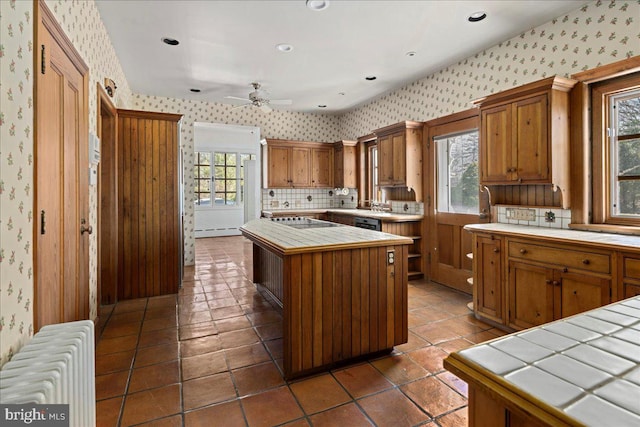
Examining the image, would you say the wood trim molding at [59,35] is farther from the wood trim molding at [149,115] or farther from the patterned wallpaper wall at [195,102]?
the wood trim molding at [149,115]

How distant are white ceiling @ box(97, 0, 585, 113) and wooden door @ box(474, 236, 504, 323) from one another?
7.14 feet

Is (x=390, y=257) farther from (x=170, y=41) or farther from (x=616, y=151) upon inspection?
(x=170, y=41)

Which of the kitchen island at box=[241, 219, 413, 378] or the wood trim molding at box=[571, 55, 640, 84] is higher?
the wood trim molding at box=[571, 55, 640, 84]

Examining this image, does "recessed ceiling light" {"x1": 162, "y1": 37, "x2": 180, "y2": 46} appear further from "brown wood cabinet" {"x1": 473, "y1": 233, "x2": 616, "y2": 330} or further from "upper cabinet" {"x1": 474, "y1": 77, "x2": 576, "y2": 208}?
"brown wood cabinet" {"x1": 473, "y1": 233, "x2": 616, "y2": 330}

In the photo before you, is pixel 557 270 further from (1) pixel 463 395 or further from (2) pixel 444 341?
(1) pixel 463 395

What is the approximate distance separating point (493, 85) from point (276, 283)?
3.34 m

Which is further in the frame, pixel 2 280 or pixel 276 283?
pixel 276 283

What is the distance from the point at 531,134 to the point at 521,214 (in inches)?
33.6

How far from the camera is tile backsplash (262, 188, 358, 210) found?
676cm

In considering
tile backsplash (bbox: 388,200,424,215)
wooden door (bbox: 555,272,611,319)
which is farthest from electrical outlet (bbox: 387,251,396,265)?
tile backsplash (bbox: 388,200,424,215)

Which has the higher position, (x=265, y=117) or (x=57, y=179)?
(x=265, y=117)

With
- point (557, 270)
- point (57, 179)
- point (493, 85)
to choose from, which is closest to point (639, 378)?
point (557, 270)

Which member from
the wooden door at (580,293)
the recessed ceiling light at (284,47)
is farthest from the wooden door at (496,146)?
the recessed ceiling light at (284,47)

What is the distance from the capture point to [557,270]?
2.54m
